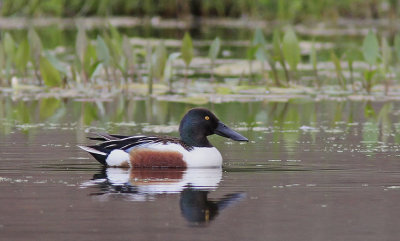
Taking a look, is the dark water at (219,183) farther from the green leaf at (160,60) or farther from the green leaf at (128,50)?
the green leaf at (128,50)

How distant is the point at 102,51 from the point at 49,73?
34.2 inches

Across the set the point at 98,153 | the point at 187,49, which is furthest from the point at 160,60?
the point at 98,153

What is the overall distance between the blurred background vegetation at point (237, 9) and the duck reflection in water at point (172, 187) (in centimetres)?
2022

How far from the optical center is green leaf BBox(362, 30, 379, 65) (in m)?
13.3

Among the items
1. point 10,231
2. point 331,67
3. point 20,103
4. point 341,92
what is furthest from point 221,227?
Result: point 331,67

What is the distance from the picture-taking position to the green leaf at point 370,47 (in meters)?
13.3

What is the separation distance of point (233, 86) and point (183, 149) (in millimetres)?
5951

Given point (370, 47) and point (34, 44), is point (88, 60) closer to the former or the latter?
point (34, 44)

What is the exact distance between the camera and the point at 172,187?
7.11 meters

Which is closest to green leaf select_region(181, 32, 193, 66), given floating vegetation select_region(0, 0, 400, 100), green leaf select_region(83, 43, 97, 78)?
floating vegetation select_region(0, 0, 400, 100)

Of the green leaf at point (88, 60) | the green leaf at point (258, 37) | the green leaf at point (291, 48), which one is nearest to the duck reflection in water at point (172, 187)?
the green leaf at point (88, 60)

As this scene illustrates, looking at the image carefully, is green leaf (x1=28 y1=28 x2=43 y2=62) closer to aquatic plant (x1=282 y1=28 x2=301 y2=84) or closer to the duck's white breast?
aquatic plant (x1=282 y1=28 x2=301 y2=84)

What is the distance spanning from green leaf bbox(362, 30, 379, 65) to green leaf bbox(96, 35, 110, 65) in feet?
11.4

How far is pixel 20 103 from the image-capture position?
1281 centimetres
